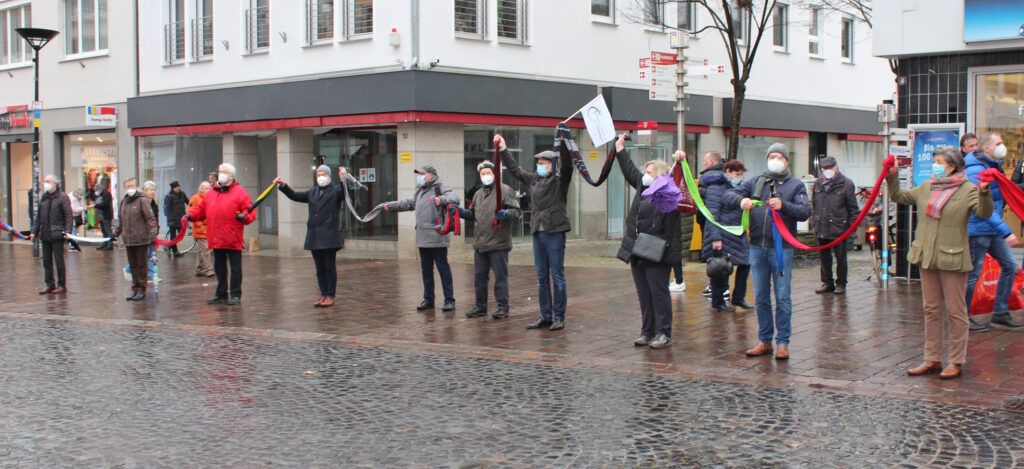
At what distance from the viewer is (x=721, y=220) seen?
1120 cm

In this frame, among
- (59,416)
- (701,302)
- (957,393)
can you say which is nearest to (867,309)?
(701,302)

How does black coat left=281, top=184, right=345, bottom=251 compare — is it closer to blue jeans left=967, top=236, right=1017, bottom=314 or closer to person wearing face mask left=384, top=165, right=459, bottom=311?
person wearing face mask left=384, top=165, right=459, bottom=311

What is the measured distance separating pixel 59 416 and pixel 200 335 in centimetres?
379

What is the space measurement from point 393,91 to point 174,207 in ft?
16.5

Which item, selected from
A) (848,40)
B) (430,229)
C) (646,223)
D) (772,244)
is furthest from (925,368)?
(848,40)

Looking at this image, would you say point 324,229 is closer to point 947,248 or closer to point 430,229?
point 430,229

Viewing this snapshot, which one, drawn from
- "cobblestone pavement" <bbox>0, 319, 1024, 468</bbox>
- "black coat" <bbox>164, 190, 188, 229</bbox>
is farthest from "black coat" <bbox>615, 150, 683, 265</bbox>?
"black coat" <bbox>164, 190, 188, 229</bbox>

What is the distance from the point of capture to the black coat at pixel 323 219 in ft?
41.1

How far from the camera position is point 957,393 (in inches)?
278

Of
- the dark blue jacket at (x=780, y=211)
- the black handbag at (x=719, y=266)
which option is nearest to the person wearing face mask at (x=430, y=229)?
the black handbag at (x=719, y=266)

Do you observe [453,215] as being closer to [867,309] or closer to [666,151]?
[867,309]

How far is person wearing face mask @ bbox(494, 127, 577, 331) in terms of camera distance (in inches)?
409

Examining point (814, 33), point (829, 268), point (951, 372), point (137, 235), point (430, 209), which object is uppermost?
point (814, 33)

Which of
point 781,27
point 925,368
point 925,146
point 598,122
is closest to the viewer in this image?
point 925,368
